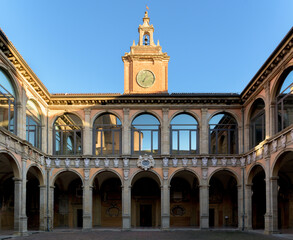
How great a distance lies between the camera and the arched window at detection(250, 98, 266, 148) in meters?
24.1

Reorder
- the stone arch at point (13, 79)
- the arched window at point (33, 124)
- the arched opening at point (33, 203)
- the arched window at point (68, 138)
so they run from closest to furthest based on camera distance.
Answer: the stone arch at point (13, 79) → the arched window at point (33, 124) → the arched window at point (68, 138) → the arched opening at point (33, 203)

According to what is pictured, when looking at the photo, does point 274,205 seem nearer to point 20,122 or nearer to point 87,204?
point 87,204

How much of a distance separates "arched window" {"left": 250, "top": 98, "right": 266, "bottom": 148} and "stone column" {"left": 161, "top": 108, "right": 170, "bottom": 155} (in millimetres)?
5690

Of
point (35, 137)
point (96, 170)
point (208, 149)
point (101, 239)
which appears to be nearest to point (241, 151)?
point (208, 149)

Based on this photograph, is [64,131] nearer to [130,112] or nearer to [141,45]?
[130,112]

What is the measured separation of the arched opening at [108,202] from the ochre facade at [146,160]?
0.26 ft

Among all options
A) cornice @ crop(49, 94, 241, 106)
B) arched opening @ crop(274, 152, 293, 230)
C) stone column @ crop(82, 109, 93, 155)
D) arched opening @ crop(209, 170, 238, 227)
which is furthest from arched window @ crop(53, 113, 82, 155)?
arched opening @ crop(274, 152, 293, 230)

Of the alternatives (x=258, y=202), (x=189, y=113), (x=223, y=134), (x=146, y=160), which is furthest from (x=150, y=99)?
(x=258, y=202)

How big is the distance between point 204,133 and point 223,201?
264 inches

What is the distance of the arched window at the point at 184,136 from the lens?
28031mm

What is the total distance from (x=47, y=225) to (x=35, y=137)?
5.96 meters

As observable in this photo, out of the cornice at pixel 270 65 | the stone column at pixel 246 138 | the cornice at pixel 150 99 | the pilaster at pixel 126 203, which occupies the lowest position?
the pilaster at pixel 126 203

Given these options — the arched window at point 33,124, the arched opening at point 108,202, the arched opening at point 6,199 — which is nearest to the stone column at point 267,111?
the arched opening at point 108,202

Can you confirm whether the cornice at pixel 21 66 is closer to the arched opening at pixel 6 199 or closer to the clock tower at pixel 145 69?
the arched opening at pixel 6 199
